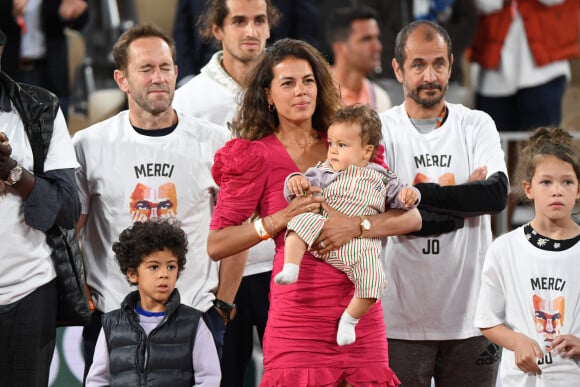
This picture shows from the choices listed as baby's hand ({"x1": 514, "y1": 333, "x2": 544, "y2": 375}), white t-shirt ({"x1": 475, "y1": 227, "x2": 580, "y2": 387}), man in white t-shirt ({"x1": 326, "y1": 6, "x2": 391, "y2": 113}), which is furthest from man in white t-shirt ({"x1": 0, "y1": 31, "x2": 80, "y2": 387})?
man in white t-shirt ({"x1": 326, "y1": 6, "x2": 391, "y2": 113})

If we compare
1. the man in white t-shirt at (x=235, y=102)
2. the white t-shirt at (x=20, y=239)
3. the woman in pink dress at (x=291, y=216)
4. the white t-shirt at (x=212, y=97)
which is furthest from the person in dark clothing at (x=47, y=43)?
the woman in pink dress at (x=291, y=216)

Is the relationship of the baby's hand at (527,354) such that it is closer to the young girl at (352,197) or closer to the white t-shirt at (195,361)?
the young girl at (352,197)

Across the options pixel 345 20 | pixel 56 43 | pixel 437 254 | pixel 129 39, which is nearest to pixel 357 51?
pixel 345 20

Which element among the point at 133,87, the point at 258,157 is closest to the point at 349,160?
the point at 258,157

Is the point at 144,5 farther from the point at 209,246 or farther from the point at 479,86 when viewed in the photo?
the point at 209,246

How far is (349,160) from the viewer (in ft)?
13.4

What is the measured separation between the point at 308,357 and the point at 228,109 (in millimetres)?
1997

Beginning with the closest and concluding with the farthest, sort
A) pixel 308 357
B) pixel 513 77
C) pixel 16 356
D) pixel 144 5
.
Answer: pixel 308 357 < pixel 16 356 < pixel 513 77 < pixel 144 5

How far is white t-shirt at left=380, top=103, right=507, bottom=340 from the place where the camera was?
479 cm

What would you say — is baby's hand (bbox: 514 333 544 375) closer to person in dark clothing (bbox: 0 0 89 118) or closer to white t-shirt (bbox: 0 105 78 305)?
white t-shirt (bbox: 0 105 78 305)

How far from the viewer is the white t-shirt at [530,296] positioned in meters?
4.36

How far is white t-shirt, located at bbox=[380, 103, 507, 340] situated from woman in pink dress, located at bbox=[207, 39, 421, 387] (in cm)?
58

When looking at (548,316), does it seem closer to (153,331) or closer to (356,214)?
(356,214)

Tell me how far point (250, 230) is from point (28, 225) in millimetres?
1001
